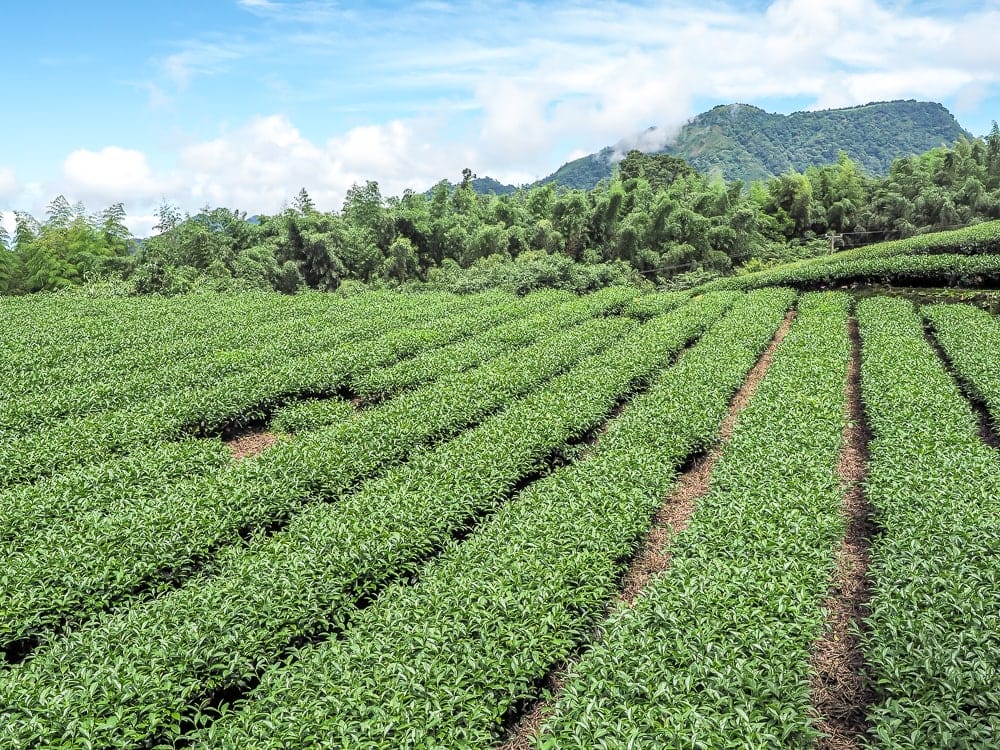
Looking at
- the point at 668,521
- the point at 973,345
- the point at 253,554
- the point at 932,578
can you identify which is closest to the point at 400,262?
the point at 973,345

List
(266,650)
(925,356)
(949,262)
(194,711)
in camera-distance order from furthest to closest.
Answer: (949,262), (925,356), (266,650), (194,711)

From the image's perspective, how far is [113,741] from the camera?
466cm

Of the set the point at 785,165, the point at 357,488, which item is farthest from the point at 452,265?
the point at 785,165

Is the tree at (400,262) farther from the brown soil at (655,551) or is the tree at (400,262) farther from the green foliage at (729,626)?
the green foliage at (729,626)

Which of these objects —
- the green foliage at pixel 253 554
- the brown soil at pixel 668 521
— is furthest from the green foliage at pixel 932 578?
the green foliage at pixel 253 554

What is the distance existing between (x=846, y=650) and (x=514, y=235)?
37.9m

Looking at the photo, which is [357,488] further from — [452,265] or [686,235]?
[686,235]

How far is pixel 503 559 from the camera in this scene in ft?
22.8

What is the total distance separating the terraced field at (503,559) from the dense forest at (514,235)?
2068cm

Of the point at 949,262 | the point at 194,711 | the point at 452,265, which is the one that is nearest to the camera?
the point at 194,711

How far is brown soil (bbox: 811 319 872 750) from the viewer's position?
17.9 feet

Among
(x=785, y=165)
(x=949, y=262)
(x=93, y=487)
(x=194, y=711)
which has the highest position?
(x=785, y=165)

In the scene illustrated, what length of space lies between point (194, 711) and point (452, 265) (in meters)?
35.1

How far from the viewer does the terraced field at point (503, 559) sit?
16.1ft
